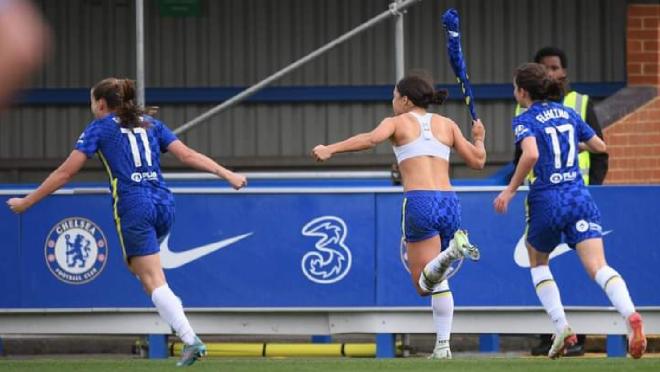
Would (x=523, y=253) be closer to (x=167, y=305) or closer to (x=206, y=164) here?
(x=206, y=164)

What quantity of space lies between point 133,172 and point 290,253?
8.61ft

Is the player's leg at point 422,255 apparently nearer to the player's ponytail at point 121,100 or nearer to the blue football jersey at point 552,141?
the blue football jersey at point 552,141

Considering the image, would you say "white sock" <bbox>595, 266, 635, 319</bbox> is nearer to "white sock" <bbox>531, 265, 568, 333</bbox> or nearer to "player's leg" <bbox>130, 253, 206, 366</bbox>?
"white sock" <bbox>531, 265, 568, 333</bbox>

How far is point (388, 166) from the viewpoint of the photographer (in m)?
17.7

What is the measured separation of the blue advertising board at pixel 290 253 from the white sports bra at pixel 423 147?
2228 millimetres

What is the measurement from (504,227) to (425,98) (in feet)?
7.69

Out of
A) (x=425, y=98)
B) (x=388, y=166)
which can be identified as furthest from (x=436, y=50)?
Result: (x=425, y=98)

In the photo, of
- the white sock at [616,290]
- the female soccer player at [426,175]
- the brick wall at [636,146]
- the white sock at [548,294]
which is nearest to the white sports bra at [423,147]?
the female soccer player at [426,175]

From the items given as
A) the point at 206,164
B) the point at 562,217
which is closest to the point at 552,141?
the point at 562,217

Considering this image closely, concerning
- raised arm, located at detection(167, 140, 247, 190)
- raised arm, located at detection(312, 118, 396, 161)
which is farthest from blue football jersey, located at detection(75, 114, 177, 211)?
raised arm, located at detection(312, 118, 396, 161)

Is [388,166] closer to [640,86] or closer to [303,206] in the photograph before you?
[640,86]

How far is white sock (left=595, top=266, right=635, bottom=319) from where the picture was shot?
842cm

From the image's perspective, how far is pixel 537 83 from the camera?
903 cm

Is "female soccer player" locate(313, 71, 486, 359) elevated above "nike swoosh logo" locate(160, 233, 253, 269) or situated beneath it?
elevated above
